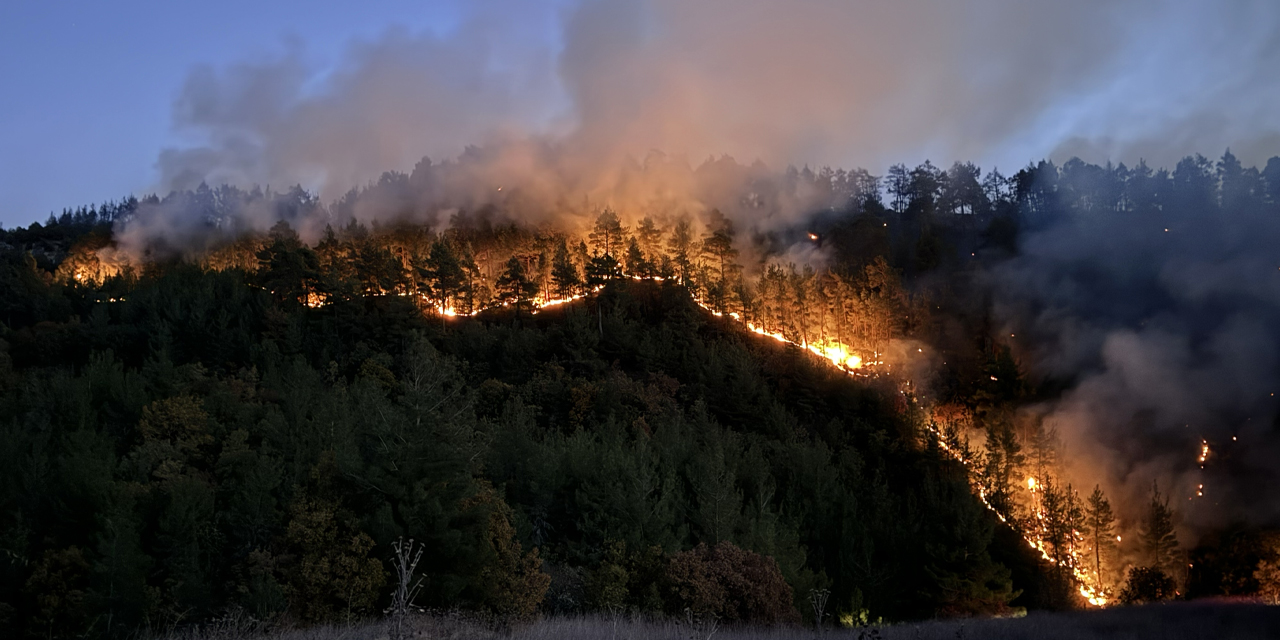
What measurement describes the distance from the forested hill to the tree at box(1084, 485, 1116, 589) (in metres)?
9.46

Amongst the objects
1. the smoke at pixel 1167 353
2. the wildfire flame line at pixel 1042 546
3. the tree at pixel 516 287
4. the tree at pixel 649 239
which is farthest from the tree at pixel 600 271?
the smoke at pixel 1167 353

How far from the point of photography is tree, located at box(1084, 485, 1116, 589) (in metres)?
54.4

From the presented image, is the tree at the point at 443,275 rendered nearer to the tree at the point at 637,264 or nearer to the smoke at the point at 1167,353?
the tree at the point at 637,264

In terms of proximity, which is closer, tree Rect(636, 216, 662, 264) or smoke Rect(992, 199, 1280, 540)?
smoke Rect(992, 199, 1280, 540)

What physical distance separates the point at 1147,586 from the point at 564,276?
5638 centimetres

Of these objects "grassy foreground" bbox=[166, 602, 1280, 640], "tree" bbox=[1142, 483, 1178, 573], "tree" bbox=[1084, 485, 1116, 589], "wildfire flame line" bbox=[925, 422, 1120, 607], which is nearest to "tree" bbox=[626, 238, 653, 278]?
"wildfire flame line" bbox=[925, 422, 1120, 607]

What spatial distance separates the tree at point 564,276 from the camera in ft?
272

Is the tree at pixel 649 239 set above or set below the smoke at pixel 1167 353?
above

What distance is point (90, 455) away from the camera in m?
35.0

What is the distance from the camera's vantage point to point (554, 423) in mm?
61438

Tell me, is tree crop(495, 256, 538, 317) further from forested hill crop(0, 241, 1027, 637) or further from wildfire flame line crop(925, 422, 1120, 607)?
wildfire flame line crop(925, 422, 1120, 607)

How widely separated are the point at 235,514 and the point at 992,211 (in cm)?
12665

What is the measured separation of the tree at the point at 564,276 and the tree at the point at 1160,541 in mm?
54266

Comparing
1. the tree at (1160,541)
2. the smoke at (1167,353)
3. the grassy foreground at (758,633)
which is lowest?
the tree at (1160,541)
